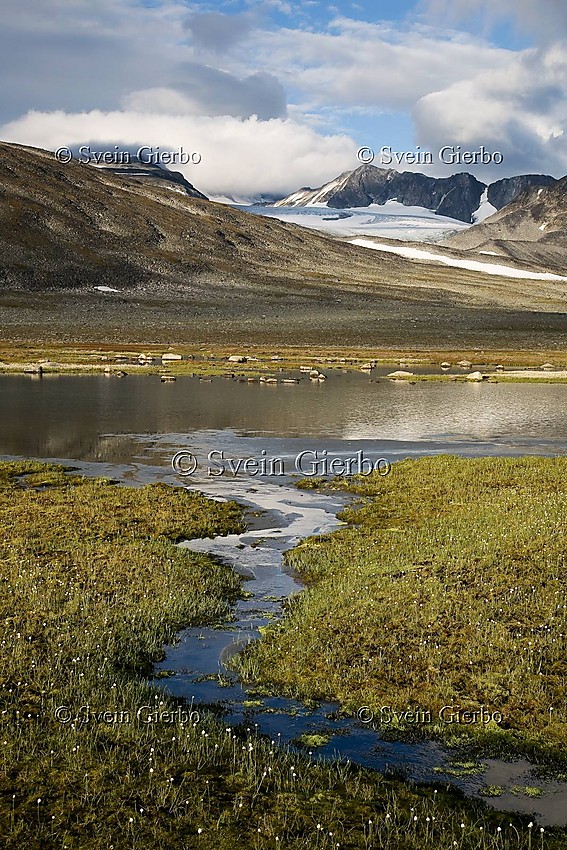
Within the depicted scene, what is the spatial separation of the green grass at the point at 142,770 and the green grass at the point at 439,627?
2.24 metres

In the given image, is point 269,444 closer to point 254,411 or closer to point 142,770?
point 254,411

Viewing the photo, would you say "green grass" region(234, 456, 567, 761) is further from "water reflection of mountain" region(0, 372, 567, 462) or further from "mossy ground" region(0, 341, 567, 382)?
→ "mossy ground" region(0, 341, 567, 382)

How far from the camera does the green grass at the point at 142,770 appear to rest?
36.6ft

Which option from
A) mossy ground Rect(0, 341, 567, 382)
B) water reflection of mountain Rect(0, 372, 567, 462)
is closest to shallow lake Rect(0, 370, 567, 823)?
water reflection of mountain Rect(0, 372, 567, 462)

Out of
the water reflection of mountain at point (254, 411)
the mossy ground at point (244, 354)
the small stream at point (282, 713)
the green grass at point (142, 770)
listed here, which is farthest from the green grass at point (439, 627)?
the mossy ground at point (244, 354)

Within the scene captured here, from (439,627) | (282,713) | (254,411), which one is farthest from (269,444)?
(282,713)

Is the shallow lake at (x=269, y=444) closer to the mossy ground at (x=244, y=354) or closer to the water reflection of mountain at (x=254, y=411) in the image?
the water reflection of mountain at (x=254, y=411)

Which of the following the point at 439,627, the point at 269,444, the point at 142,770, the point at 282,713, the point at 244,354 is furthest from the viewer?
the point at 244,354

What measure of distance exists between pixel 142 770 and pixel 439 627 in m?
7.75

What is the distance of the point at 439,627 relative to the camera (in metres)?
17.9

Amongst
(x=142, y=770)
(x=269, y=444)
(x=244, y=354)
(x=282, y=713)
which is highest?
(x=244, y=354)

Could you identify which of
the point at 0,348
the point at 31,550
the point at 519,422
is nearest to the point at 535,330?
the point at 0,348

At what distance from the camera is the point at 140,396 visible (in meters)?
69.0

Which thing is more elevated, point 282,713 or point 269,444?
point 269,444
